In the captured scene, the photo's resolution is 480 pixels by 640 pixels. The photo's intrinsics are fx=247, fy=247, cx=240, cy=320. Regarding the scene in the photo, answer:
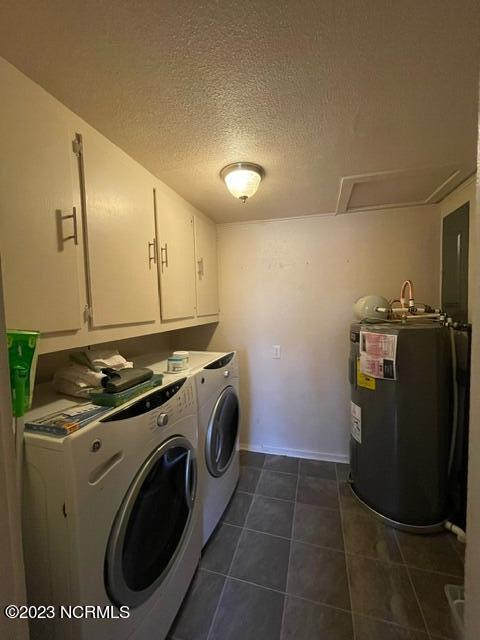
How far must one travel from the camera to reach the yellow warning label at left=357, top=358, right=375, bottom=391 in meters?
1.52

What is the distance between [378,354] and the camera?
147 cm

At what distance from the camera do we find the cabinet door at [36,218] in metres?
0.71

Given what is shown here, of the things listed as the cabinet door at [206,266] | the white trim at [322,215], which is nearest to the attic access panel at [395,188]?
the white trim at [322,215]

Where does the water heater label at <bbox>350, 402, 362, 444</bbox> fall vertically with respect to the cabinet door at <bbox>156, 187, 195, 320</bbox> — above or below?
below

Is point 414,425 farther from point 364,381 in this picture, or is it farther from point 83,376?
point 83,376

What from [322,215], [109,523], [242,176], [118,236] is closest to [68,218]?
[118,236]

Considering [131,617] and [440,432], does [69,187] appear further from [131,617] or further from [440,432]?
[440,432]

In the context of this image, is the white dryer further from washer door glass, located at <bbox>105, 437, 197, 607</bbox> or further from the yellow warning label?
the yellow warning label

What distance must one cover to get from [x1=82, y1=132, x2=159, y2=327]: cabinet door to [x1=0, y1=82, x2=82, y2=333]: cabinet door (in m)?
0.08

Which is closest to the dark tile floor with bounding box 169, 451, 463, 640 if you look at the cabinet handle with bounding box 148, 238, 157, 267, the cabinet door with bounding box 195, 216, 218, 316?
the cabinet door with bounding box 195, 216, 218, 316

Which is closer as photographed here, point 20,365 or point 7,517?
point 7,517

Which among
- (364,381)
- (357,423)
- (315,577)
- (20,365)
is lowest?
(315,577)

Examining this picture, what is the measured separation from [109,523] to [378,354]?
57.7 inches

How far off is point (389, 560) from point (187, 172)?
231 cm
